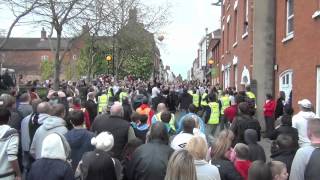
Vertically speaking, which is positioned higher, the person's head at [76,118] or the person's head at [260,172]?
the person's head at [76,118]

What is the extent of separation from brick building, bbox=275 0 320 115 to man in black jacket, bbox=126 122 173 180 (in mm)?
9845

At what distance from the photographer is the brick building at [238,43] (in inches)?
1019

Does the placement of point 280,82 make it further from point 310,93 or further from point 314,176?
Answer: point 314,176

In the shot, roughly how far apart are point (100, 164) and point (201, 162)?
141cm

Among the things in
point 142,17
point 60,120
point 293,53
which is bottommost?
point 60,120

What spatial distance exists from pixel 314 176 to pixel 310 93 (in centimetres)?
1075

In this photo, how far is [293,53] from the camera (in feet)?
61.6

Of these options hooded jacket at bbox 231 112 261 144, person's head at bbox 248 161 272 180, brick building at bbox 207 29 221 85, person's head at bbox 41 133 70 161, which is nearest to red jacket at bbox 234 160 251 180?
person's head at bbox 248 161 272 180

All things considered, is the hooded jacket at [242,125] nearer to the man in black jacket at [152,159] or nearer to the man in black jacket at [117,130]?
the man in black jacket at [117,130]

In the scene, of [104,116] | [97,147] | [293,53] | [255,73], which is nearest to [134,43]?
[255,73]

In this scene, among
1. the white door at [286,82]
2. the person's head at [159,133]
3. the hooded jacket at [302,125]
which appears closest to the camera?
the person's head at [159,133]

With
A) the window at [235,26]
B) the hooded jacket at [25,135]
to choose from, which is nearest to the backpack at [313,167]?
the hooded jacket at [25,135]

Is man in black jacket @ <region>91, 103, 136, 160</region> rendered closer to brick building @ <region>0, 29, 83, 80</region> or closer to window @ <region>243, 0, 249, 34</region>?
window @ <region>243, 0, 249, 34</region>

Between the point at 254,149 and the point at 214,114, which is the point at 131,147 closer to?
the point at 254,149
